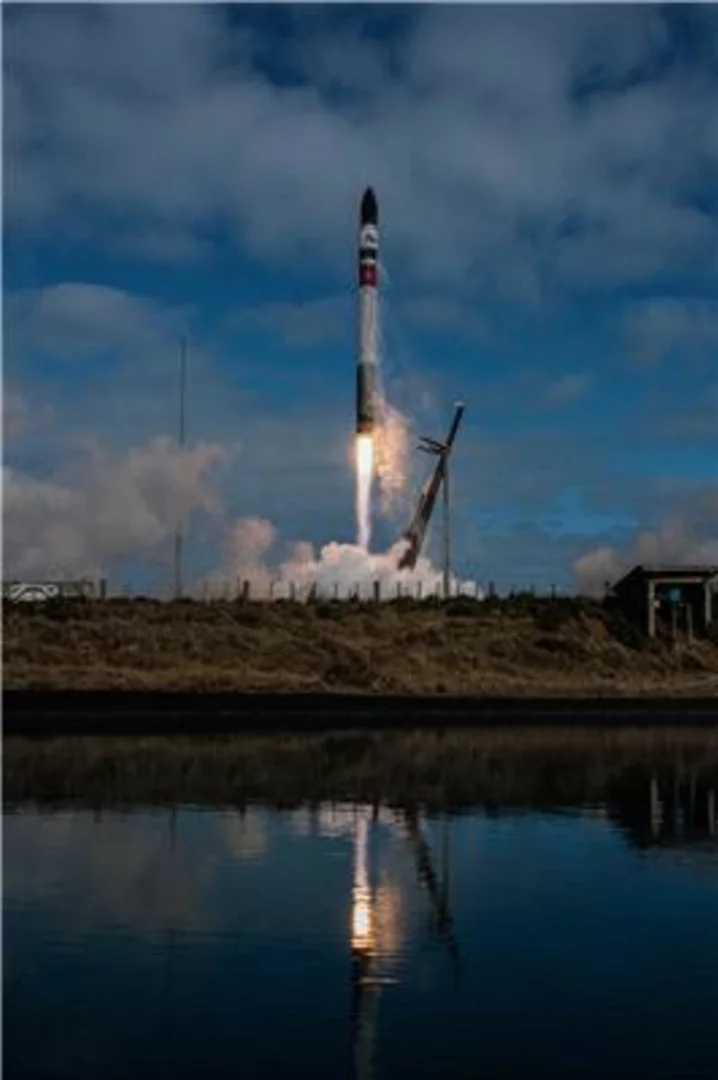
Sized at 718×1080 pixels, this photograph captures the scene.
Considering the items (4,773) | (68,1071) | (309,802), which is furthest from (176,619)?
(68,1071)

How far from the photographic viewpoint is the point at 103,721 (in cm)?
4822

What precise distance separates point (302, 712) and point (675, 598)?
3534 centimetres

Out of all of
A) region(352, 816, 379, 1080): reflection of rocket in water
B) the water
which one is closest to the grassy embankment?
the water

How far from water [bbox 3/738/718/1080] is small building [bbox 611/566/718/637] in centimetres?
5265

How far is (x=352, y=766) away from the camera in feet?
127

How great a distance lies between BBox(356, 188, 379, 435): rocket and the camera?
95.0 metres

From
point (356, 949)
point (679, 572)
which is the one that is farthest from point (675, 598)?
point (356, 949)

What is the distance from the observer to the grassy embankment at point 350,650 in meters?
63.6

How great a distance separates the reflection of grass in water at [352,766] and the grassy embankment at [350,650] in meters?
14.0

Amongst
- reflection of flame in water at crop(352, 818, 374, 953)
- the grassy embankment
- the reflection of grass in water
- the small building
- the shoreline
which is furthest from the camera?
the small building

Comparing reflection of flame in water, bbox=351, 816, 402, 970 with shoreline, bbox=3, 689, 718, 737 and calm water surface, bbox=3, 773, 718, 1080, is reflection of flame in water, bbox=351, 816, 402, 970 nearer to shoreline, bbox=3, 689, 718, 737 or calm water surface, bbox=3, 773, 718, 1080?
calm water surface, bbox=3, 773, 718, 1080

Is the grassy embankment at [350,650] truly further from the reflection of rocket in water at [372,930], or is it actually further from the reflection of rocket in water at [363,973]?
the reflection of rocket in water at [363,973]

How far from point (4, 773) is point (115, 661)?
30693mm

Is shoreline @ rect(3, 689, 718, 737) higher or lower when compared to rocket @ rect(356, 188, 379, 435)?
lower
